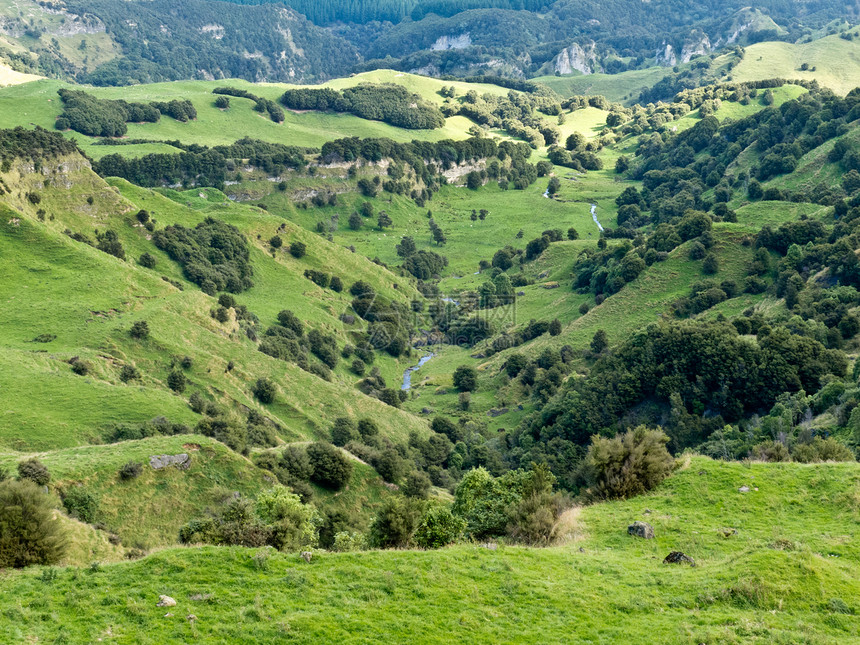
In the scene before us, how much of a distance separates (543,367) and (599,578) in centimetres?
7251

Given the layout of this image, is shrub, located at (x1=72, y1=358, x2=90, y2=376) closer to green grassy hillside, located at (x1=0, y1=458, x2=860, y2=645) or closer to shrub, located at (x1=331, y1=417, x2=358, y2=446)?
shrub, located at (x1=331, y1=417, x2=358, y2=446)

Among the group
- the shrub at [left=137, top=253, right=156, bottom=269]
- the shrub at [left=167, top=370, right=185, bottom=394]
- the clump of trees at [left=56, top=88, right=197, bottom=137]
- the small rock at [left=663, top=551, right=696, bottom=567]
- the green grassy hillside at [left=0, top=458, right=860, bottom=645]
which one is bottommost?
the green grassy hillside at [left=0, top=458, right=860, bottom=645]

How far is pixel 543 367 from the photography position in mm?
99688

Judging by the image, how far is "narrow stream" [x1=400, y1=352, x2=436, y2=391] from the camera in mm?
110438

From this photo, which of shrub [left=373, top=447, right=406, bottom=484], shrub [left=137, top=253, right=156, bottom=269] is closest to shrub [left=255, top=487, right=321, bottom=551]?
shrub [left=373, top=447, right=406, bottom=484]

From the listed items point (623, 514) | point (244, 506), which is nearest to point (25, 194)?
point (244, 506)

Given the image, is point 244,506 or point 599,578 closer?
point 599,578

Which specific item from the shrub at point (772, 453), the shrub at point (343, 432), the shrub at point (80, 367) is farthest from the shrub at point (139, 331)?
the shrub at point (772, 453)

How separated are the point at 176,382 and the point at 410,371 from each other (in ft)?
170

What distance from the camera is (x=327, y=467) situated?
5400 centimetres

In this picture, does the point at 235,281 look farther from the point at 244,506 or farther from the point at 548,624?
the point at 548,624

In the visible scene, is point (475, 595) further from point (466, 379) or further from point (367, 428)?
point (466, 379)

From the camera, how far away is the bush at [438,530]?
115 ft

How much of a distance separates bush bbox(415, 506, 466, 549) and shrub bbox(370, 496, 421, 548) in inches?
37.0
